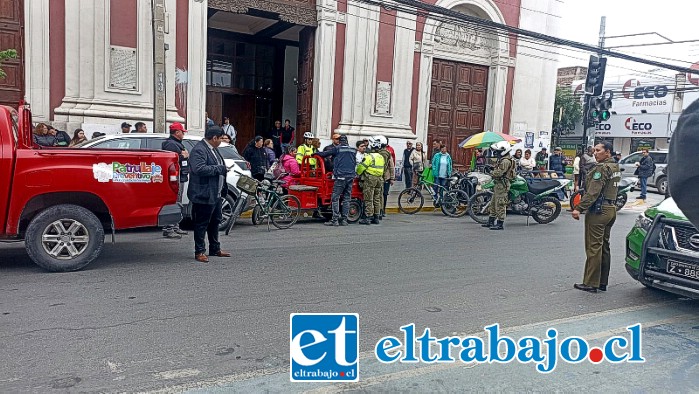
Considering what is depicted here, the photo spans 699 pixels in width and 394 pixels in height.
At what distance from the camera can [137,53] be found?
1421 cm

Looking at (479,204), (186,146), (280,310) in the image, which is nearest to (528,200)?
(479,204)

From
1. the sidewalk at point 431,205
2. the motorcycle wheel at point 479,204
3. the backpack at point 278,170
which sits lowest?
the sidewalk at point 431,205

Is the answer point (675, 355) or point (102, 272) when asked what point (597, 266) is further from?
point (102, 272)

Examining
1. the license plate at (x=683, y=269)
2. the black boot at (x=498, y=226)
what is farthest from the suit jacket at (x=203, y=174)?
the black boot at (x=498, y=226)

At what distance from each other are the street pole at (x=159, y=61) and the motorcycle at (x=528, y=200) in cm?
689

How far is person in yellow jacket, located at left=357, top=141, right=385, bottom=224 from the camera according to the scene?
36.9 ft

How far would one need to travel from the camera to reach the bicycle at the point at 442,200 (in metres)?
13.2

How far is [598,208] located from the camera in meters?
6.29

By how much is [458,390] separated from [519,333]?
138cm

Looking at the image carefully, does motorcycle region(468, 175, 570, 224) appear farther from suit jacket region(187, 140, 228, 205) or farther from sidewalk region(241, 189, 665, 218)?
suit jacket region(187, 140, 228, 205)

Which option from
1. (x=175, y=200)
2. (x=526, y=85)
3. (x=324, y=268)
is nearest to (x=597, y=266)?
(x=324, y=268)

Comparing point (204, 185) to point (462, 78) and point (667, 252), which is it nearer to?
point (667, 252)

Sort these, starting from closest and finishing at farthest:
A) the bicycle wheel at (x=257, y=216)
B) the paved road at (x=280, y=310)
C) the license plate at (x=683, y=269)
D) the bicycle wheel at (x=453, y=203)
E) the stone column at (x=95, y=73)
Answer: the paved road at (x=280, y=310), the license plate at (x=683, y=269), the bicycle wheel at (x=257, y=216), the bicycle wheel at (x=453, y=203), the stone column at (x=95, y=73)

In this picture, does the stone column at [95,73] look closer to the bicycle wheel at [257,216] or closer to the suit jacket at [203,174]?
the bicycle wheel at [257,216]
